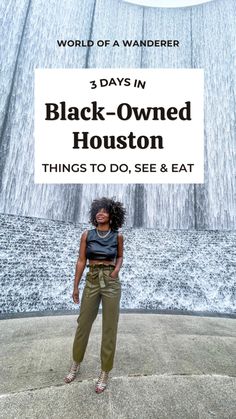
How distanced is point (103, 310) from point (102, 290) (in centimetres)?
9

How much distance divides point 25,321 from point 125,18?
7.27 metres

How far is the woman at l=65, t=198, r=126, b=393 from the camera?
4.50 ft

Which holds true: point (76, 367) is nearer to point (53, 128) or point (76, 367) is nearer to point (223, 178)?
point (53, 128)

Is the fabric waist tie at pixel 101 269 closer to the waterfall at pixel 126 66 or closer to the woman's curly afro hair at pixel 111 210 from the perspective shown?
the woman's curly afro hair at pixel 111 210

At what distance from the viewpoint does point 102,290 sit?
140 cm

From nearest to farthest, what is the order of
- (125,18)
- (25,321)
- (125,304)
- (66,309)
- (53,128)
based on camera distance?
1. (25,321)
2. (66,309)
3. (125,304)
4. (53,128)
5. (125,18)

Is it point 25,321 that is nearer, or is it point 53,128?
point 25,321

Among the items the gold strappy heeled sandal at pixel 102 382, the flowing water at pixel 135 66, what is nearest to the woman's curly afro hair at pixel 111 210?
the gold strappy heeled sandal at pixel 102 382

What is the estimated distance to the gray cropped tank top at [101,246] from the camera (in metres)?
1.42

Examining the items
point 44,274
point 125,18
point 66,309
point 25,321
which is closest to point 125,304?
point 66,309

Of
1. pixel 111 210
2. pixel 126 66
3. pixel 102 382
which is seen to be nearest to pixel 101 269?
pixel 111 210

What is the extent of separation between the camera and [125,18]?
7.34 metres

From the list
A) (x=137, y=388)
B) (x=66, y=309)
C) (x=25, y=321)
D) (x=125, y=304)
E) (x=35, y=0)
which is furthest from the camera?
(x=35, y=0)

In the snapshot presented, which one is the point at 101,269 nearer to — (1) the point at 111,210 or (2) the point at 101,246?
(2) the point at 101,246
